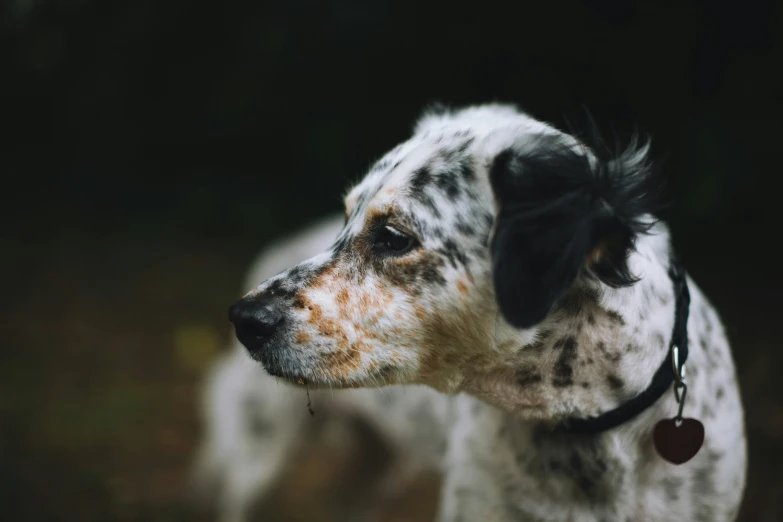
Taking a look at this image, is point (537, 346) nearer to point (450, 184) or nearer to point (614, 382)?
point (614, 382)

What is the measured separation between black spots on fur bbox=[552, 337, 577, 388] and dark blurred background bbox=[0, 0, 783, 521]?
74.8 inches

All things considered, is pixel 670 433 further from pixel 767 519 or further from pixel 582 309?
pixel 767 519

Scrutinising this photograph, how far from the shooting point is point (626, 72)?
5.06 m

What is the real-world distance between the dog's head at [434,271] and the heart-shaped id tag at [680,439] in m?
0.40

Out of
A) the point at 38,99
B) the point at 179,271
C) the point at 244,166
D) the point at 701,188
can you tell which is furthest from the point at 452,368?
the point at 38,99

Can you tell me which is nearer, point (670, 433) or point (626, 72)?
point (670, 433)

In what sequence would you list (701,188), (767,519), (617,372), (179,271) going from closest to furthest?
(617,372)
(767,519)
(701,188)
(179,271)

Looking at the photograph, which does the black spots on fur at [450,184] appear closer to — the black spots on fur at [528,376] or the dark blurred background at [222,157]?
the black spots on fur at [528,376]

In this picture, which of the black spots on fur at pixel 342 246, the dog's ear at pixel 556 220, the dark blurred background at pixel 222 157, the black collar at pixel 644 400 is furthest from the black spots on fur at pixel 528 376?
the dark blurred background at pixel 222 157

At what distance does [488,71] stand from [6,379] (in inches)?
161

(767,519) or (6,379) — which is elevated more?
(6,379)

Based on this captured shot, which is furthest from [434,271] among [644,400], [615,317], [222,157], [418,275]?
[222,157]

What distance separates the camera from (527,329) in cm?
171

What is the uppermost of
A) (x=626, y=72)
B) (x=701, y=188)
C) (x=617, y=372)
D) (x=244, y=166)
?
(x=244, y=166)
